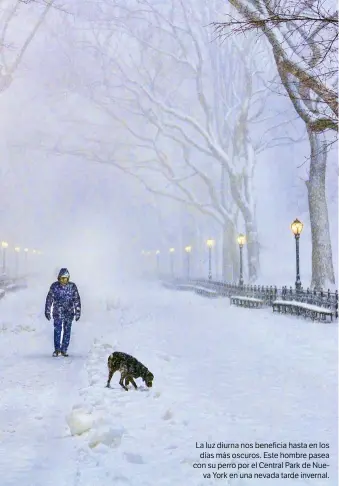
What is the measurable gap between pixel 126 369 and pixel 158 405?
100cm

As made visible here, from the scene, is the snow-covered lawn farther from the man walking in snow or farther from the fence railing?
the fence railing

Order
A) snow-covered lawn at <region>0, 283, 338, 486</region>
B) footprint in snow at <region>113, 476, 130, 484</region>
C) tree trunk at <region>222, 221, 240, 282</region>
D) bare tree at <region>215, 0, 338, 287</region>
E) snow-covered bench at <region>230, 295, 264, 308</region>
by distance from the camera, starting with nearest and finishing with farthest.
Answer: footprint in snow at <region>113, 476, 130, 484</region>, snow-covered lawn at <region>0, 283, 338, 486</region>, bare tree at <region>215, 0, 338, 287</region>, snow-covered bench at <region>230, 295, 264, 308</region>, tree trunk at <region>222, 221, 240, 282</region>

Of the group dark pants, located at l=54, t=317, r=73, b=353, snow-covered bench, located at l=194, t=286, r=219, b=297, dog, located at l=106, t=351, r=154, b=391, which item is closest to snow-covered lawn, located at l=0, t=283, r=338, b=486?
dog, located at l=106, t=351, r=154, b=391

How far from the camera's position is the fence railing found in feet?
60.4

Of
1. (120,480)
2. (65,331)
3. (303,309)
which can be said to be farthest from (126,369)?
(303,309)

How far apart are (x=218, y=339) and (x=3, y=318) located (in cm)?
873

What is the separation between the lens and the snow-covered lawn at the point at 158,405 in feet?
17.5

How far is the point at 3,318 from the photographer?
67.6ft

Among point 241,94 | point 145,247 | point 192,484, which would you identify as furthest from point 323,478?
point 145,247

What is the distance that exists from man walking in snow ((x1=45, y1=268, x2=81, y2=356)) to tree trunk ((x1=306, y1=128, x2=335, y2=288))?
11.5 meters

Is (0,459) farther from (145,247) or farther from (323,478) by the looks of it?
(145,247)

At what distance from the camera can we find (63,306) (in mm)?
11805

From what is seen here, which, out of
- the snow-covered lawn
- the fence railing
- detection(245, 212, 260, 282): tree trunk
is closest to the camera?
the snow-covered lawn

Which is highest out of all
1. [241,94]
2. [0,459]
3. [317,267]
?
[241,94]
